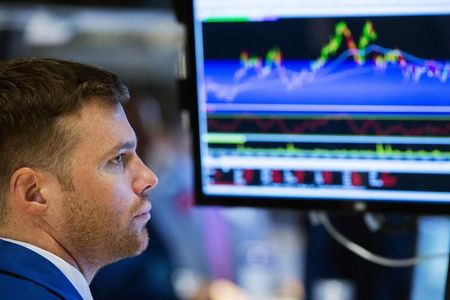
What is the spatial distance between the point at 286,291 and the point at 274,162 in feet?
6.66

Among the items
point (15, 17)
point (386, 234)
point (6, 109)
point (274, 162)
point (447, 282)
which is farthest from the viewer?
point (15, 17)

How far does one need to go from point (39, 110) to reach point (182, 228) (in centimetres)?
256

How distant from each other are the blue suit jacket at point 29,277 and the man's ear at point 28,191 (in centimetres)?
7

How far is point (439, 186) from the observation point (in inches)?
66.7

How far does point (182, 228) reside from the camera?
3879 millimetres

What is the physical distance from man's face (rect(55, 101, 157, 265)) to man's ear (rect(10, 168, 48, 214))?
4 cm

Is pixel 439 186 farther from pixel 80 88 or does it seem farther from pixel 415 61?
pixel 80 88

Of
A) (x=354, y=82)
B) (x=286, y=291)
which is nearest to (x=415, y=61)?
(x=354, y=82)

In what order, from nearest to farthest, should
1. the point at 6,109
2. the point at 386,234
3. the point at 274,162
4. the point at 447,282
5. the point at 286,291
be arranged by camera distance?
the point at 6,109 < the point at 447,282 < the point at 274,162 < the point at 386,234 < the point at 286,291

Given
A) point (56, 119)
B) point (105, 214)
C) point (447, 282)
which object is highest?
point (56, 119)

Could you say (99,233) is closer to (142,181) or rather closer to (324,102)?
(142,181)

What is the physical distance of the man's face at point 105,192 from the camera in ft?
4.62

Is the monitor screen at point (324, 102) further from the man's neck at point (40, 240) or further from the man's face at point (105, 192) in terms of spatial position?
the man's neck at point (40, 240)

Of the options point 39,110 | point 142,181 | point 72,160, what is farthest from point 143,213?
point 39,110
